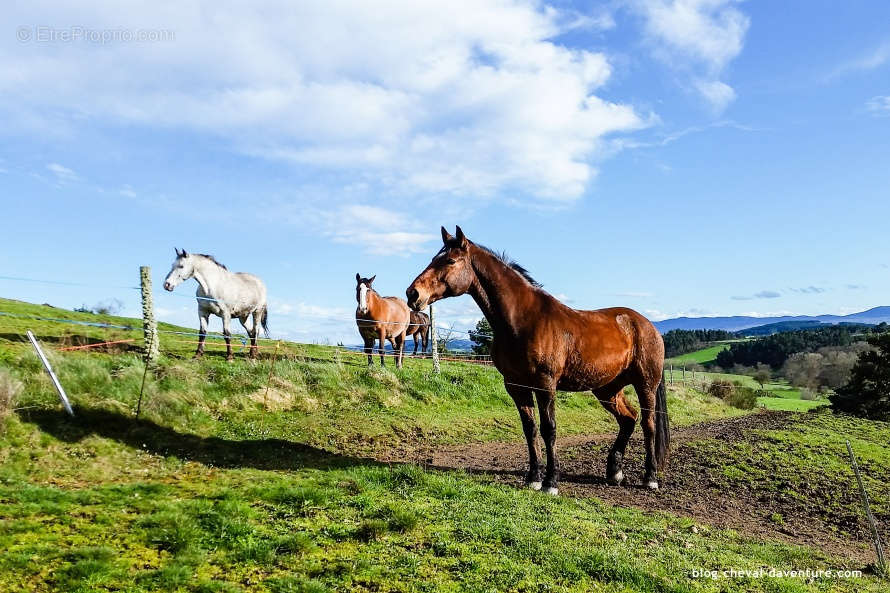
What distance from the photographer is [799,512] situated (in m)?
8.88

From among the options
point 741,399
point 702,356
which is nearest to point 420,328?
point 741,399

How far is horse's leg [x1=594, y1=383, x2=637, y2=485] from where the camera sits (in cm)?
876

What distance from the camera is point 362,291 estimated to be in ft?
53.7

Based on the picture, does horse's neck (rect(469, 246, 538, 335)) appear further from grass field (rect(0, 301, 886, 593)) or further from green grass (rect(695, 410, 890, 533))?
green grass (rect(695, 410, 890, 533))

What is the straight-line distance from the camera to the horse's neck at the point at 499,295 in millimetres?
7227

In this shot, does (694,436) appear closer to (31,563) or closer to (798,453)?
→ (798,453)

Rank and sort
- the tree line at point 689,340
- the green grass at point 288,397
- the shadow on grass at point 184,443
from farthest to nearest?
the tree line at point 689,340, the green grass at point 288,397, the shadow on grass at point 184,443

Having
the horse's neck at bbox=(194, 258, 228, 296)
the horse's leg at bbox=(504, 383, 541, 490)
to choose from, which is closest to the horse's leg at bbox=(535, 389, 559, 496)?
the horse's leg at bbox=(504, 383, 541, 490)

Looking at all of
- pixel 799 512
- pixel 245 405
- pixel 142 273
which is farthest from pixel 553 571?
pixel 142 273

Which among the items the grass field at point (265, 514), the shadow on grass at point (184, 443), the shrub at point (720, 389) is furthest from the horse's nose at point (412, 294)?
the shrub at point (720, 389)

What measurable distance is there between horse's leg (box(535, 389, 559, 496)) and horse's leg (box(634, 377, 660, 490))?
7.06ft

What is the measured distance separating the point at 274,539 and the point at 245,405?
6384 millimetres

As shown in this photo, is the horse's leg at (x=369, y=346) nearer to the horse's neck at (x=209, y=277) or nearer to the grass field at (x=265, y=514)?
the horse's neck at (x=209, y=277)

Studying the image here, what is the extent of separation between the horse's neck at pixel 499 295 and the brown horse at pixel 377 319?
922cm
